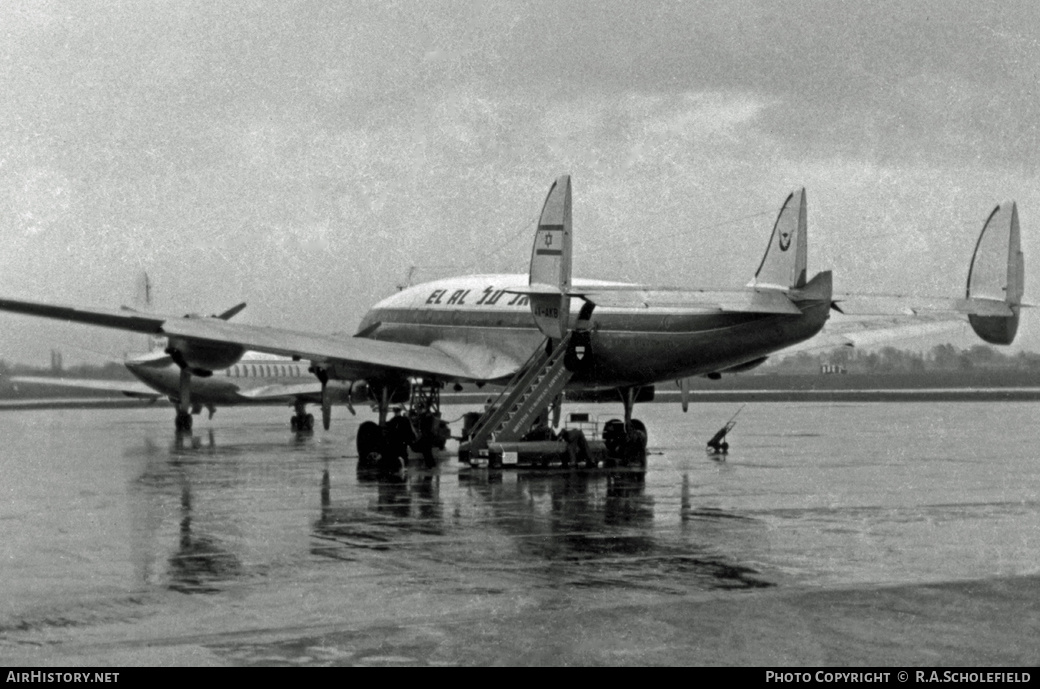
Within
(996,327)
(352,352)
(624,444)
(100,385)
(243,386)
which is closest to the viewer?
(996,327)

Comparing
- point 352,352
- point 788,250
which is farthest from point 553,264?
point 352,352

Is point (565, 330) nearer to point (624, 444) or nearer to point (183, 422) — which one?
point (624, 444)

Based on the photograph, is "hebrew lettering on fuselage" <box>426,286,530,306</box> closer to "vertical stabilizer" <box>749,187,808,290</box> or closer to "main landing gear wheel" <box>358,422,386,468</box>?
"main landing gear wheel" <box>358,422,386,468</box>

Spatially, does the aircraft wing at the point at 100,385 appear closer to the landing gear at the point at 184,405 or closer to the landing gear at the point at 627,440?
the landing gear at the point at 184,405

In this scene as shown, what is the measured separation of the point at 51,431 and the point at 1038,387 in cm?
7354

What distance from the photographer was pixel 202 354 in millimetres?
28391

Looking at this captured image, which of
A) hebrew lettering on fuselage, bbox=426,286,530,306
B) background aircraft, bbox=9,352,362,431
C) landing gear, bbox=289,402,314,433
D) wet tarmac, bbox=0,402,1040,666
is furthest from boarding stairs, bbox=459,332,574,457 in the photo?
background aircraft, bbox=9,352,362,431

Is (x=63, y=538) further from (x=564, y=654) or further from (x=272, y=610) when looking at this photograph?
(x=564, y=654)

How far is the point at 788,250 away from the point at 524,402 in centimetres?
605

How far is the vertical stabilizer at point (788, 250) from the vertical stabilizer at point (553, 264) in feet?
12.6

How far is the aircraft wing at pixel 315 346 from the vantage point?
84.2 feet

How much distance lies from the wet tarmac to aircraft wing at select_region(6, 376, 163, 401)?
1247 inches

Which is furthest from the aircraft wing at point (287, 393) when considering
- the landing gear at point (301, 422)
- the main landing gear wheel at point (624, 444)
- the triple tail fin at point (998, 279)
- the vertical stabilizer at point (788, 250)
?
the triple tail fin at point (998, 279)

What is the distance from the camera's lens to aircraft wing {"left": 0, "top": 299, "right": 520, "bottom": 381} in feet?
84.2
